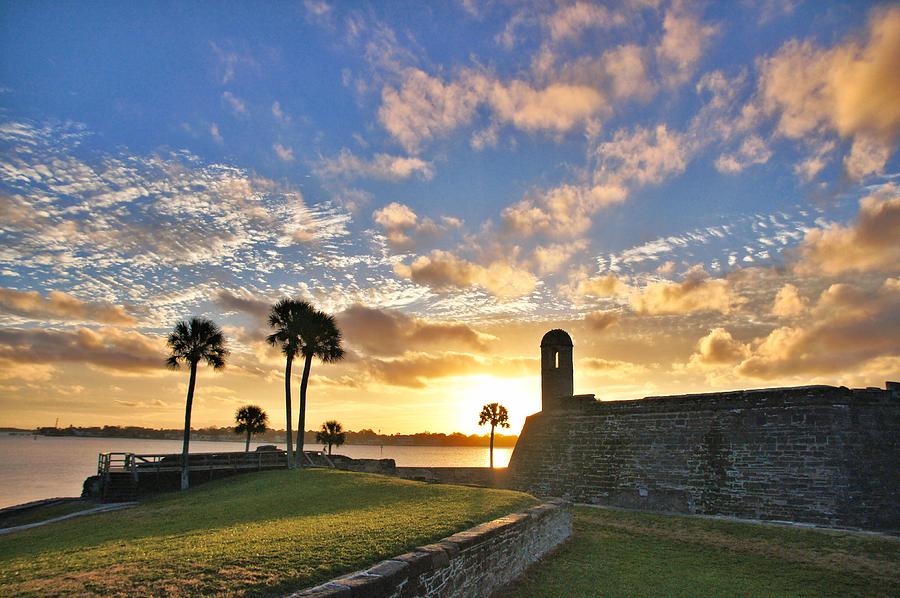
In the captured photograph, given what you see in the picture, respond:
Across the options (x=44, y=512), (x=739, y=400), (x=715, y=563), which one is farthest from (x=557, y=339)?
(x=44, y=512)

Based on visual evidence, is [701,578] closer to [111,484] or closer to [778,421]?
[778,421]

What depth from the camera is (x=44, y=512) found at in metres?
27.4

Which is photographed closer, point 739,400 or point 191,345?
point 739,400

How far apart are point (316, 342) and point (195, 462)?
10.1 m

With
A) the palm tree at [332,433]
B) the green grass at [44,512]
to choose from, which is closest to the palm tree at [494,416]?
the palm tree at [332,433]

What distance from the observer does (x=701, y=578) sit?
12.5 m

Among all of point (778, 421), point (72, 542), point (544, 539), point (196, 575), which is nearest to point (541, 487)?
point (778, 421)

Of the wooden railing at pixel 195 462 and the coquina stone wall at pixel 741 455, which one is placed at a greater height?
the coquina stone wall at pixel 741 455

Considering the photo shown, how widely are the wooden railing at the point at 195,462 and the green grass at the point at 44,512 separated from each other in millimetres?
1932

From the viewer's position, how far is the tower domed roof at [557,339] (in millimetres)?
29953

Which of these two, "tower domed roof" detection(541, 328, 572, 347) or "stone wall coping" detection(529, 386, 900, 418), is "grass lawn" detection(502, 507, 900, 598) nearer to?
"stone wall coping" detection(529, 386, 900, 418)

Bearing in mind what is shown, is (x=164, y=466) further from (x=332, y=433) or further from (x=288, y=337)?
(x=332, y=433)

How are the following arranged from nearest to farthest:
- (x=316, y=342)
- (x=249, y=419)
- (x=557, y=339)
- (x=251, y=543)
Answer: (x=251, y=543) < (x=557, y=339) < (x=316, y=342) < (x=249, y=419)

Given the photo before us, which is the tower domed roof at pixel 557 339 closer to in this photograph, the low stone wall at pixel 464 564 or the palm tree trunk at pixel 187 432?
the low stone wall at pixel 464 564
